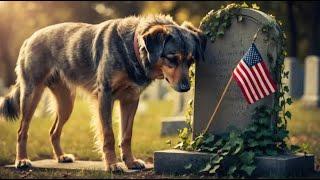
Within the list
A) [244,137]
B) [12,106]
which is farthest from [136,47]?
[12,106]

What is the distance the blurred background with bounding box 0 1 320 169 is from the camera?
12844 mm

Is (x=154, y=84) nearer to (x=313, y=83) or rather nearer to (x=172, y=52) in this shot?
(x=172, y=52)

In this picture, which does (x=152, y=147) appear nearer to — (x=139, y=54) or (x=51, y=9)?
(x=139, y=54)

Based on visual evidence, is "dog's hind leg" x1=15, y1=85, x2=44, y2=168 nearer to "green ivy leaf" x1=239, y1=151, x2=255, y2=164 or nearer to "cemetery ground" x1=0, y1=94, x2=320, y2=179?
"cemetery ground" x1=0, y1=94, x2=320, y2=179

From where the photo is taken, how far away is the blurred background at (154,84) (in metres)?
12.8

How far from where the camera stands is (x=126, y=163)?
915 centimetres

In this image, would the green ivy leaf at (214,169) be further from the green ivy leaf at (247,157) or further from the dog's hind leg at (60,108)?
the dog's hind leg at (60,108)

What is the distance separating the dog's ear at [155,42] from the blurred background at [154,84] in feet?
4.21

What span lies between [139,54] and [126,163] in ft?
4.90

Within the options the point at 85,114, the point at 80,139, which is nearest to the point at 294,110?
the point at 85,114

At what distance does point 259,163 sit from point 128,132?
202cm

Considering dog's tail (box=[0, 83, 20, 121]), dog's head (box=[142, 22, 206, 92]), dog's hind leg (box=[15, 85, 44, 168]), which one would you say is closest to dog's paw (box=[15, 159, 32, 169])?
dog's hind leg (box=[15, 85, 44, 168])

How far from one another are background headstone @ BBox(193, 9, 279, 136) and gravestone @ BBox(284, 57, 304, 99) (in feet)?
49.6

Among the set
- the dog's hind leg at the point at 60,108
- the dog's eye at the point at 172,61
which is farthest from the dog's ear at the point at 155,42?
the dog's hind leg at the point at 60,108
